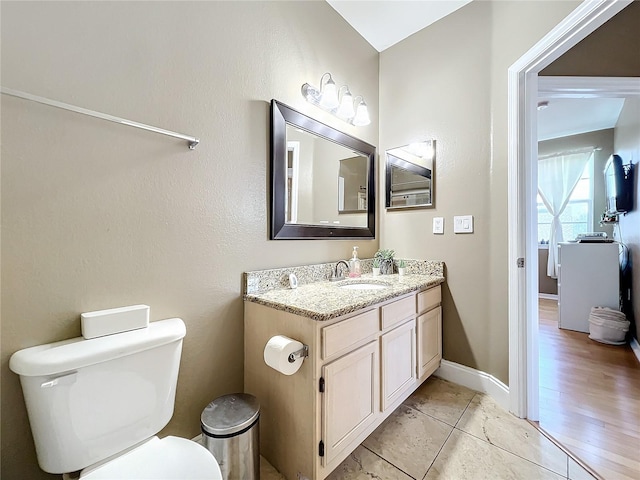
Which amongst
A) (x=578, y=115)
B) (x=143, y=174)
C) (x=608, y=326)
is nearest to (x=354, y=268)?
(x=143, y=174)

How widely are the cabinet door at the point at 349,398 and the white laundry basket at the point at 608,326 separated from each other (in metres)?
2.85

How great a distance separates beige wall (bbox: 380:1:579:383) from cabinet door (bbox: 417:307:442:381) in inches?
3.8

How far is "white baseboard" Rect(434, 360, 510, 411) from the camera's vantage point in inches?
64.8

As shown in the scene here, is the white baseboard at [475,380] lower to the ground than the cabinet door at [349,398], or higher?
lower

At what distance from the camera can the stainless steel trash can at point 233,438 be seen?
0.98 m

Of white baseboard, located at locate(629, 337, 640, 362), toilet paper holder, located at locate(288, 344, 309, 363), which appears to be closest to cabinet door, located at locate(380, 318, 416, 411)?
toilet paper holder, located at locate(288, 344, 309, 363)

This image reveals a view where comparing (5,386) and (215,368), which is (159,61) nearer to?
(5,386)


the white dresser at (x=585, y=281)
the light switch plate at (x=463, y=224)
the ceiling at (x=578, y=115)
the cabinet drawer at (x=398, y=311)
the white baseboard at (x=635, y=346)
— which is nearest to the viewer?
the cabinet drawer at (x=398, y=311)

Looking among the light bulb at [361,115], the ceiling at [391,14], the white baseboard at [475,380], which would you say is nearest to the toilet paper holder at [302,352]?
the white baseboard at [475,380]

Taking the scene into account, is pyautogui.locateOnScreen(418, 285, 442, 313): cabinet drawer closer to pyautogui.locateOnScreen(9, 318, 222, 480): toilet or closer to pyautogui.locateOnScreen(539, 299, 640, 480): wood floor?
pyautogui.locateOnScreen(539, 299, 640, 480): wood floor

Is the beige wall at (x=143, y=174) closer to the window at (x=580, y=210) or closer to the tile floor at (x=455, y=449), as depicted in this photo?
the tile floor at (x=455, y=449)

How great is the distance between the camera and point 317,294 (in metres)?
1.36

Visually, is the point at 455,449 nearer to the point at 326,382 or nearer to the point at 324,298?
the point at 326,382

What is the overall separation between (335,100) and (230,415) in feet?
6.06
